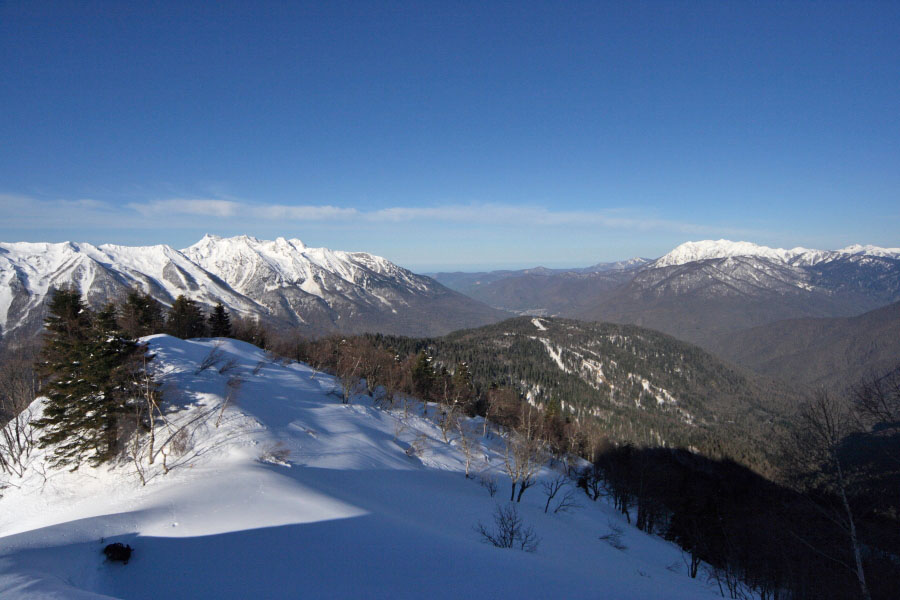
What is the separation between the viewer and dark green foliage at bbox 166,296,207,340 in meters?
56.8

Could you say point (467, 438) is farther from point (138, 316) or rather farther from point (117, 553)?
point (138, 316)

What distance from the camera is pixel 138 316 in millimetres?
45844

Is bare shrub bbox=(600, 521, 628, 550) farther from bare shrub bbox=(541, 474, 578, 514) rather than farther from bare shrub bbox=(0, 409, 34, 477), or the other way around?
bare shrub bbox=(0, 409, 34, 477)

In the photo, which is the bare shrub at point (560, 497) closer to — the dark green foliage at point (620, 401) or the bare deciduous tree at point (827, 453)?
the bare deciduous tree at point (827, 453)

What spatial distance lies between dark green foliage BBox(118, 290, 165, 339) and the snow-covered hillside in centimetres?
1399

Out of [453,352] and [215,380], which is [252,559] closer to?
[215,380]

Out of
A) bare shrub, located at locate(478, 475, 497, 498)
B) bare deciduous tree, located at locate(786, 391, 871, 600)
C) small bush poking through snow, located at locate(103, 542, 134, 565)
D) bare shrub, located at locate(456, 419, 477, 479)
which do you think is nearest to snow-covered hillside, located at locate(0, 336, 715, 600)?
small bush poking through snow, located at locate(103, 542, 134, 565)

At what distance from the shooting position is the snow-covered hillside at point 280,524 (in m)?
10.5

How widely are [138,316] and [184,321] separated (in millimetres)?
12061

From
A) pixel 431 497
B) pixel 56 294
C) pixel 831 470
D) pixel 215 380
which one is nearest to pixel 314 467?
pixel 431 497

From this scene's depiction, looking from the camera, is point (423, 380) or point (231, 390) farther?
point (423, 380)

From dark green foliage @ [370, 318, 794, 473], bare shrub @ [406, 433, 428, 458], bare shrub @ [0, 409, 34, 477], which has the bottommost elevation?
dark green foliage @ [370, 318, 794, 473]

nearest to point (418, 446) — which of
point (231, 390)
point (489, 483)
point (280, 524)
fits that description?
point (489, 483)

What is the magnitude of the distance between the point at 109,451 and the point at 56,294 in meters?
21.3
